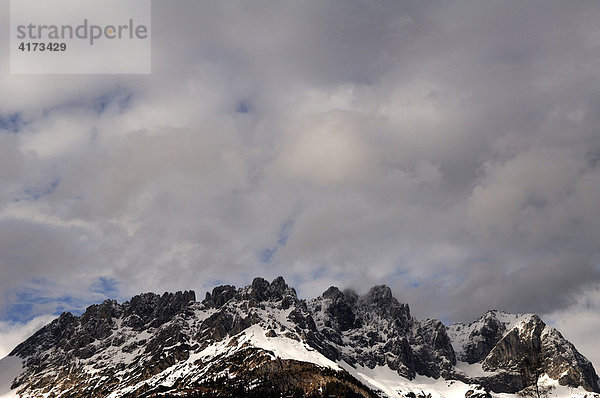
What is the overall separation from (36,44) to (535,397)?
375 feet

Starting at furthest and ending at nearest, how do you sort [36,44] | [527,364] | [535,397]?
[36,44]
[535,397]
[527,364]

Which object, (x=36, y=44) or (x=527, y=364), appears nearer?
(x=527, y=364)

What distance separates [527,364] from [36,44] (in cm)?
10698

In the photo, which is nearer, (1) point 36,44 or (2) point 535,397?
(2) point 535,397

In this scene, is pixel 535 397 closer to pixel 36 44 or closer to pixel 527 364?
pixel 527 364

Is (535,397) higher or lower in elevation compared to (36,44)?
lower

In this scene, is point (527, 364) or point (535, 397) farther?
point (535, 397)

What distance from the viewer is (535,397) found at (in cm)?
9138

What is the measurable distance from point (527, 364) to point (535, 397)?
48.8 feet

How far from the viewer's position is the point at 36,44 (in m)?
109

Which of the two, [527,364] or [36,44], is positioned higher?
[36,44]

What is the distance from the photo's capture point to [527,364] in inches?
3182

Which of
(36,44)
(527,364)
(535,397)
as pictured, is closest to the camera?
(527,364)

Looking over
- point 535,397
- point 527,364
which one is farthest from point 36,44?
point 535,397
